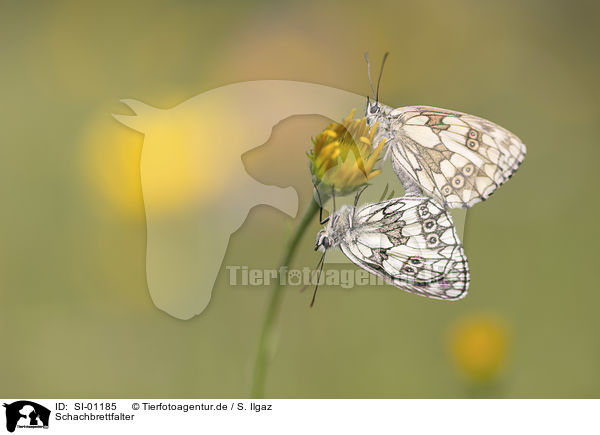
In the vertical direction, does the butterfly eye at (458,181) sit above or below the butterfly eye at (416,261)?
above

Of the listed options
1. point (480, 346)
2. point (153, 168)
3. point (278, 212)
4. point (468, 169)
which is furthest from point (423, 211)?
point (153, 168)

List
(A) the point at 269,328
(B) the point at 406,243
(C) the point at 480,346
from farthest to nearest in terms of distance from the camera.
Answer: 1. (C) the point at 480,346
2. (B) the point at 406,243
3. (A) the point at 269,328

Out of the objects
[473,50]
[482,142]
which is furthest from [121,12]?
[482,142]

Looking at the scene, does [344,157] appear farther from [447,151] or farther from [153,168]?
[153,168]

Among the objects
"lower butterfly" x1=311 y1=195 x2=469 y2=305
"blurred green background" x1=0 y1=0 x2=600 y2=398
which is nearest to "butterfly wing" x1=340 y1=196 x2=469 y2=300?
"lower butterfly" x1=311 y1=195 x2=469 y2=305

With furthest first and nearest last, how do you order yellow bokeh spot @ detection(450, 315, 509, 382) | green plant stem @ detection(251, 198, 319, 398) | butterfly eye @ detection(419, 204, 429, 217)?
yellow bokeh spot @ detection(450, 315, 509, 382)
butterfly eye @ detection(419, 204, 429, 217)
green plant stem @ detection(251, 198, 319, 398)

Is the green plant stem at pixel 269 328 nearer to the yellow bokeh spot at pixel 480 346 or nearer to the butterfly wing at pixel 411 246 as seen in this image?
the butterfly wing at pixel 411 246

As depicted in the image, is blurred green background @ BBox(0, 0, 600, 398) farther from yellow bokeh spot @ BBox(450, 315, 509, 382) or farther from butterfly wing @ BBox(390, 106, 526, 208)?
butterfly wing @ BBox(390, 106, 526, 208)

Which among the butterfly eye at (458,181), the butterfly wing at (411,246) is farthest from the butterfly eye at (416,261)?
the butterfly eye at (458,181)
